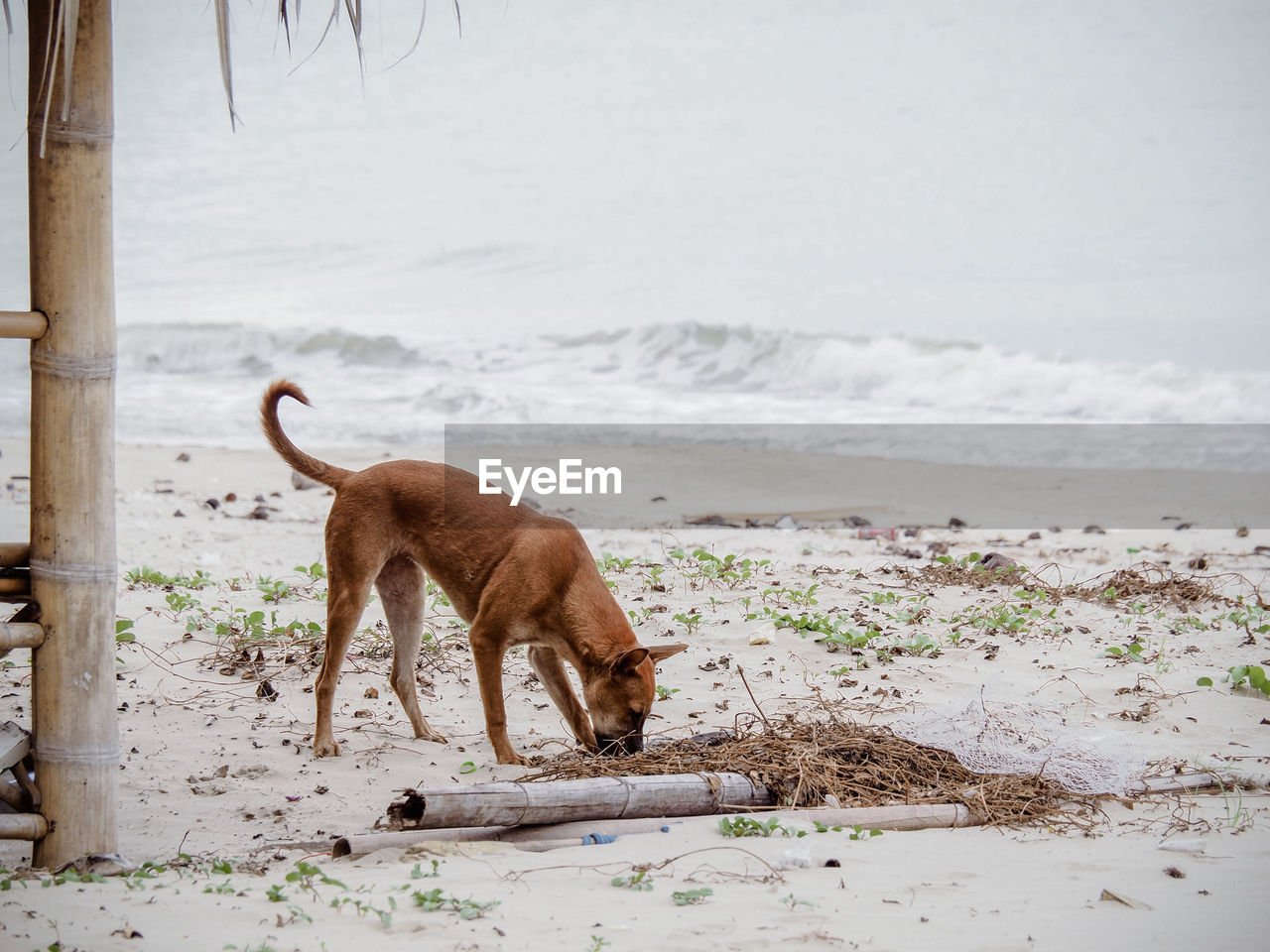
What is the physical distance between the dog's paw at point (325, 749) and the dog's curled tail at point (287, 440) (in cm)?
125

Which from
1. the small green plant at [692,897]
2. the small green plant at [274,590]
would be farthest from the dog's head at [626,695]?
the small green plant at [274,590]

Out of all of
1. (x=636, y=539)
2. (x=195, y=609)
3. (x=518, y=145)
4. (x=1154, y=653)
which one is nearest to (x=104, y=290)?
(x=195, y=609)

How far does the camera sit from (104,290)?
3.72 meters

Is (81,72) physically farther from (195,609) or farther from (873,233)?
(873,233)

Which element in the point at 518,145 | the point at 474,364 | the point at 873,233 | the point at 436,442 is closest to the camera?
the point at 436,442

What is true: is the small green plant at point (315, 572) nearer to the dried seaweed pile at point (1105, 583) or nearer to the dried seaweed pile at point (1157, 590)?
the dried seaweed pile at point (1105, 583)

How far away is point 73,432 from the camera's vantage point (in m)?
3.65

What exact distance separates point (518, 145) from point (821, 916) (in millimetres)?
31246

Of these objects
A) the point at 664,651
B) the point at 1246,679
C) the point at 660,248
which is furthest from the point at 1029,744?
the point at 660,248

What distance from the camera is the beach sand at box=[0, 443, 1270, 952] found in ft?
9.99

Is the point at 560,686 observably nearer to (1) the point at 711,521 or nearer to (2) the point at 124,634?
(2) the point at 124,634

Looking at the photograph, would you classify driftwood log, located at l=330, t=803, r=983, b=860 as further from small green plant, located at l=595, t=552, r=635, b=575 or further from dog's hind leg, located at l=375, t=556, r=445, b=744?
small green plant, located at l=595, t=552, r=635, b=575

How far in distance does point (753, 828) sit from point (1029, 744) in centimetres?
150

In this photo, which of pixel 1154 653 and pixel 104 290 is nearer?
pixel 104 290
